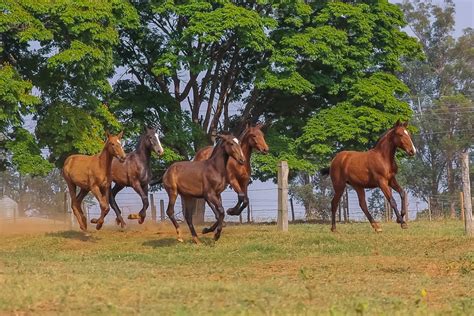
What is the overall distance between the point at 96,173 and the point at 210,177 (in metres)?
4.31

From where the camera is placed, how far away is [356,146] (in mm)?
39281

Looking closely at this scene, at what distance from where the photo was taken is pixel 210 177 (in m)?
21.8

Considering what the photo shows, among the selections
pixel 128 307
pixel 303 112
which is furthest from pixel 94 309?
pixel 303 112

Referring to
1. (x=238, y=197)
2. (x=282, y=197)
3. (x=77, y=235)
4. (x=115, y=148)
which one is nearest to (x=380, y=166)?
(x=282, y=197)

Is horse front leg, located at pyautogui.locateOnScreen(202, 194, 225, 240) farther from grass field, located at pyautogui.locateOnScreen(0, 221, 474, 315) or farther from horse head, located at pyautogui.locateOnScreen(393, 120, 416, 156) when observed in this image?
horse head, located at pyautogui.locateOnScreen(393, 120, 416, 156)

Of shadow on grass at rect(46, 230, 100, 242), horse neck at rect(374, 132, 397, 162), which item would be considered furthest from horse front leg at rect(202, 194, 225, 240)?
horse neck at rect(374, 132, 397, 162)

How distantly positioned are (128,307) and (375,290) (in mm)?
3767

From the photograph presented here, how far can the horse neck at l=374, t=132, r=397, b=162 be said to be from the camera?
24359 mm

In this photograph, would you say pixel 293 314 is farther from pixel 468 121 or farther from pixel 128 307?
pixel 468 121

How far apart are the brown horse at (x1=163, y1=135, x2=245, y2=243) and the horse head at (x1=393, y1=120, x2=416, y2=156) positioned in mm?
4640

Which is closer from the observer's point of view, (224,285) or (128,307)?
(128,307)

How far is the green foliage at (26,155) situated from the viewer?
3189 centimetres

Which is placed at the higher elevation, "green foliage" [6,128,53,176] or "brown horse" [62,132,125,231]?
"green foliage" [6,128,53,176]

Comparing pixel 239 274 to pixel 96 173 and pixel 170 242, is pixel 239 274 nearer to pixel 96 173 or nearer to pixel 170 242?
pixel 170 242
